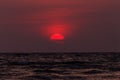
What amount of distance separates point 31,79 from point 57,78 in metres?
4.21

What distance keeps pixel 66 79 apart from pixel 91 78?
3.64 meters

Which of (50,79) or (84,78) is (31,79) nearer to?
(50,79)

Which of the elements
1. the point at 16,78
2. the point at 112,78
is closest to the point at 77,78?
the point at 112,78

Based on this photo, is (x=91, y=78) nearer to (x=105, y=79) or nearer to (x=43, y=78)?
(x=105, y=79)

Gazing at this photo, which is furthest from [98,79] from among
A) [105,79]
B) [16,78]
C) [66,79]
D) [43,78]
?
[16,78]

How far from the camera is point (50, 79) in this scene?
53.5 meters

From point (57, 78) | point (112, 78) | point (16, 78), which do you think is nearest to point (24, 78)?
point (16, 78)

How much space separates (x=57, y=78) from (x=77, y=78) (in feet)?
10.3

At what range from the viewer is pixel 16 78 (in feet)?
177

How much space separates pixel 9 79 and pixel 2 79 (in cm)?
96

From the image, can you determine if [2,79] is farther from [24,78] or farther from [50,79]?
[50,79]

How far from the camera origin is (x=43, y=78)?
54.8 m

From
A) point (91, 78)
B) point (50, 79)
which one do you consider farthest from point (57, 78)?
point (91, 78)

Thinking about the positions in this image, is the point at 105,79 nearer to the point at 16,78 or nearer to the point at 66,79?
the point at 66,79
